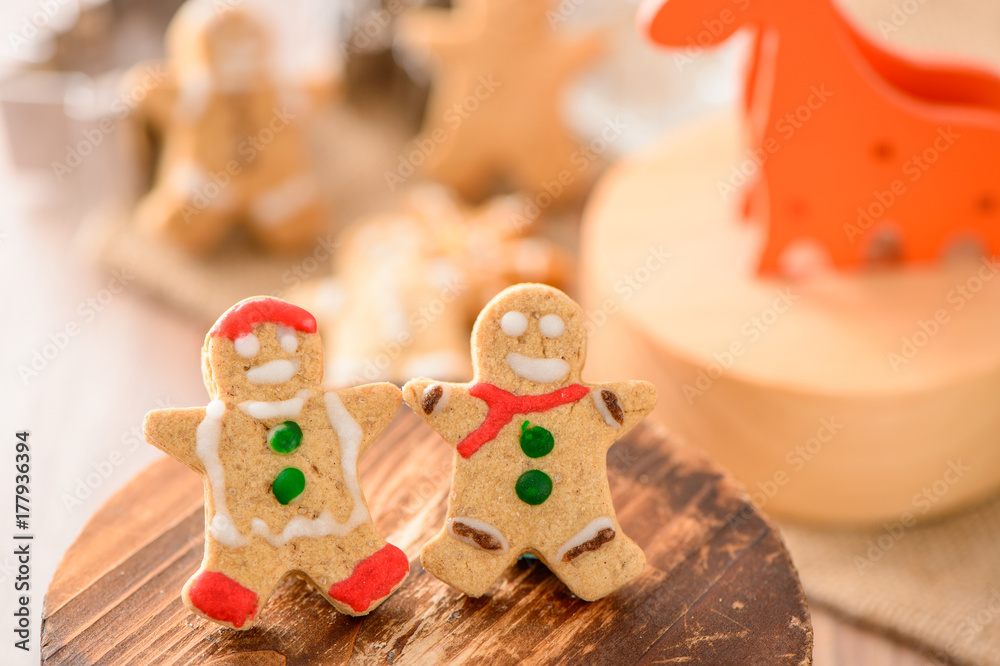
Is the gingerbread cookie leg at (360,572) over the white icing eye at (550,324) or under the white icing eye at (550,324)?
under

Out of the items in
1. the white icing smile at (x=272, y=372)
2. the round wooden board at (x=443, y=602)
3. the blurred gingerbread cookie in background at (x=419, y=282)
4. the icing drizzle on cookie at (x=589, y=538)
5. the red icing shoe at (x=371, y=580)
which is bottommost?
the blurred gingerbread cookie in background at (x=419, y=282)

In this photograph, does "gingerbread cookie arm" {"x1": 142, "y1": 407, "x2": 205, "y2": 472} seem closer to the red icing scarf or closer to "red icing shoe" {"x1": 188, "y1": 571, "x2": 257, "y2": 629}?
"red icing shoe" {"x1": 188, "y1": 571, "x2": 257, "y2": 629}

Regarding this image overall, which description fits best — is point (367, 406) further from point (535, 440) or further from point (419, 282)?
point (419, 282)

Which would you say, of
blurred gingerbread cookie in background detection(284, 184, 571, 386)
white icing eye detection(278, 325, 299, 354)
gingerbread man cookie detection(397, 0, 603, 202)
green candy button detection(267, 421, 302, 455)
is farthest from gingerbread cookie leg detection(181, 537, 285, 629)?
gingerbread man cookie detection(397, 0, 603, 202)

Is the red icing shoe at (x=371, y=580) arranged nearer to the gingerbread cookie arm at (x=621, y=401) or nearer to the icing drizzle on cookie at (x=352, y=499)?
the icing drizzle on cookie at (x=352, y=499)

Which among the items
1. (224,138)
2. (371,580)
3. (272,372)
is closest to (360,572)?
(371,580)

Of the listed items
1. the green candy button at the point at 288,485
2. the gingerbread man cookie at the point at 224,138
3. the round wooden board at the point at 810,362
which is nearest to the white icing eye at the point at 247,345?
the green candy button at the point at 288,485

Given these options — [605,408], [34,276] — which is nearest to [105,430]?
[34,276]
